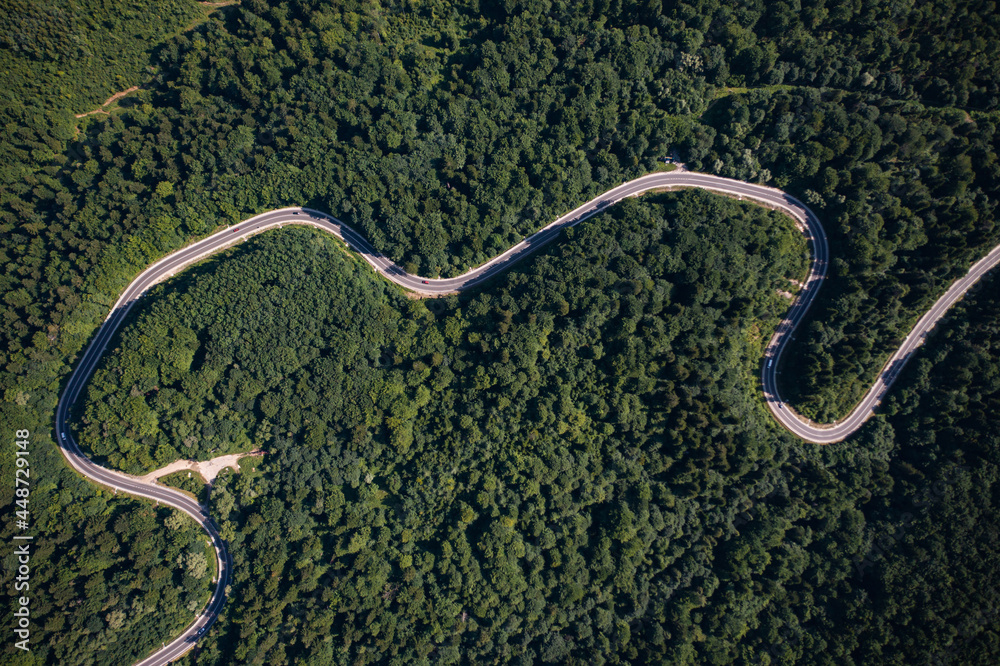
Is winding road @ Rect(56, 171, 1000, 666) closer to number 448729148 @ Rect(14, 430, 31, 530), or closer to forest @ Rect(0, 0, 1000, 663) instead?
forest @ Rect(0, 0, 1000, 663)

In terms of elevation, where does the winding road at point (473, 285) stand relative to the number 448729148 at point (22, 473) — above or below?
above

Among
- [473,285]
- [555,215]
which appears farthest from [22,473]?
[555,215]

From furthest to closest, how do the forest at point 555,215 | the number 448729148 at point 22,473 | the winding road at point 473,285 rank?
the winding road at point 473,285, the forest at point 555,215, the number 448729148 at point 22,473

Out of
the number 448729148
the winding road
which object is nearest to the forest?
the number 448729148

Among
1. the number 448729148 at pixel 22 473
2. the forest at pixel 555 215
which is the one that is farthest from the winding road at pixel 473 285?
the number 448729148 at pixel 22 473

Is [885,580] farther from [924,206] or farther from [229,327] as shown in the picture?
[229,327]

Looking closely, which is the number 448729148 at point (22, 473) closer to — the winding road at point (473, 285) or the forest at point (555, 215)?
the forest at point (555, 215)

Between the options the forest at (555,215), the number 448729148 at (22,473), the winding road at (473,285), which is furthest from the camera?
the winding road at (473,285)
